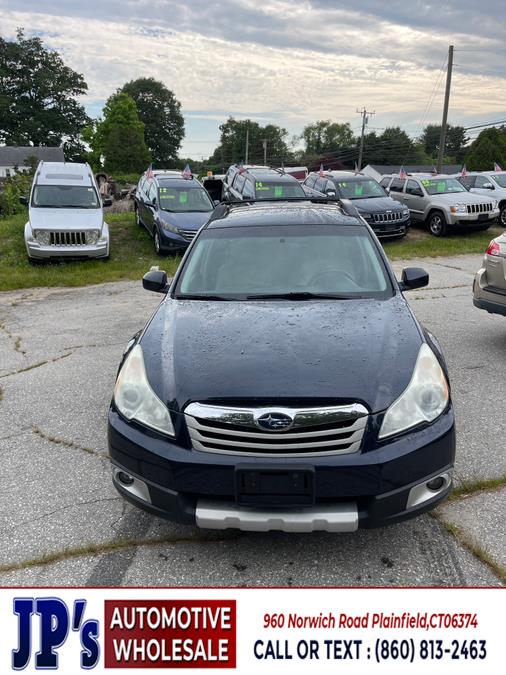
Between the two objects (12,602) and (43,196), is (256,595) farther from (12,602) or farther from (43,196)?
(43,196)

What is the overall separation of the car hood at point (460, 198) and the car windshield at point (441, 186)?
270mm

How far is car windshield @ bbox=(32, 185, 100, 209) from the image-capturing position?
12758 millimetres

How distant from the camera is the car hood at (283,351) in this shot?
268 cm

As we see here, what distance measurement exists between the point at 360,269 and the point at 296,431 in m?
1.80

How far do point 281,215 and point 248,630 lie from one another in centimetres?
320

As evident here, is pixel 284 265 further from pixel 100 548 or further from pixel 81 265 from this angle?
pixel 81 265

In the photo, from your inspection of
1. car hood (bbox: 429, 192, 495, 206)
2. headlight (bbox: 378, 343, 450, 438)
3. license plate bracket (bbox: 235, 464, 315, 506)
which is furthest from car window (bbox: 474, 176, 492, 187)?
license plate bracket (bbox: 235, 464, 315, 506)

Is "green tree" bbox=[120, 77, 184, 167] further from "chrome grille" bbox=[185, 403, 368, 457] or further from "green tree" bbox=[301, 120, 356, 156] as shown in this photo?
"chrome grille" bbox=[185, 403, 368, 457]

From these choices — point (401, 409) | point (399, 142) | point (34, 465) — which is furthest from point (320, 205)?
point (399, 142)

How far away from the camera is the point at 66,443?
4.23 meters

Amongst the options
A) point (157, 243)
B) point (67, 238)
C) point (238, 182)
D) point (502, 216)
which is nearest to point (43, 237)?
point (67, 238)

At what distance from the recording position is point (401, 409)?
2666 mm

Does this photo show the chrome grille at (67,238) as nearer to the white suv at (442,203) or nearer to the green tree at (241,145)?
the white suv at (442,203)

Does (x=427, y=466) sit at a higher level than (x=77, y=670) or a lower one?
higher
